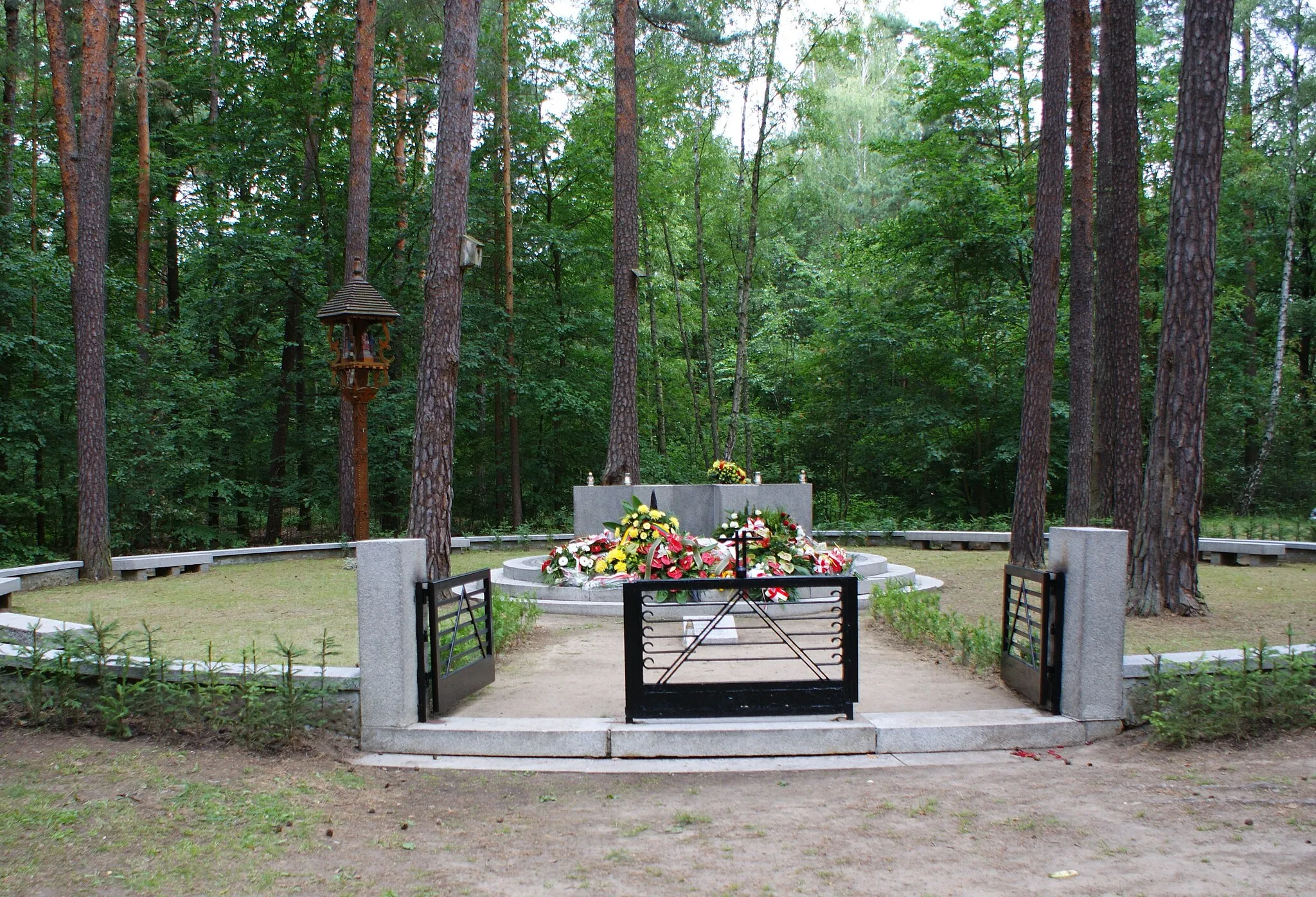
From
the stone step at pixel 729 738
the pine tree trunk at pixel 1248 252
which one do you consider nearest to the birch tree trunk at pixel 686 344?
the pine tree trunk at pixel 1248 252

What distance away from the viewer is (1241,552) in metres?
12.9

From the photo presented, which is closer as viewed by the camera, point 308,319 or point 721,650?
point 721,650

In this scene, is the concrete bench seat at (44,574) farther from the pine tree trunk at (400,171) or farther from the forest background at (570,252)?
the pine tree trunk at (400,171)

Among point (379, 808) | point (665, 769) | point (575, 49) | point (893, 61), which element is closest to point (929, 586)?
point (665, 769)

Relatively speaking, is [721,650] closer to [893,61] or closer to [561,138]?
[561,138]

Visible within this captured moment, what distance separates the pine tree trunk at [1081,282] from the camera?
1197 cm

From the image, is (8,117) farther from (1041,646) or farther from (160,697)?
(1041,646)

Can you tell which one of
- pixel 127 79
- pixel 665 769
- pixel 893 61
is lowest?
pixel 665 769

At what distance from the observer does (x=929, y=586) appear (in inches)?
401

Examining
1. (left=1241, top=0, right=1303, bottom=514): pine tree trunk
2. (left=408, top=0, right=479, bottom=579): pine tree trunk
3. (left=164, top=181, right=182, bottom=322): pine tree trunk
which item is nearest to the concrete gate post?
(left=408, top=0, right=479, bottom=579): pine tree trunk

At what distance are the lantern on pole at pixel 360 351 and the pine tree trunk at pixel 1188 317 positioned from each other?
336 inches

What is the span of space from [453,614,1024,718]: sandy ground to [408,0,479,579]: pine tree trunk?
2162mm

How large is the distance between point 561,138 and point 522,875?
19397mm

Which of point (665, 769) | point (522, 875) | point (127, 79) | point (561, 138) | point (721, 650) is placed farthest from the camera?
point (561, 138)
